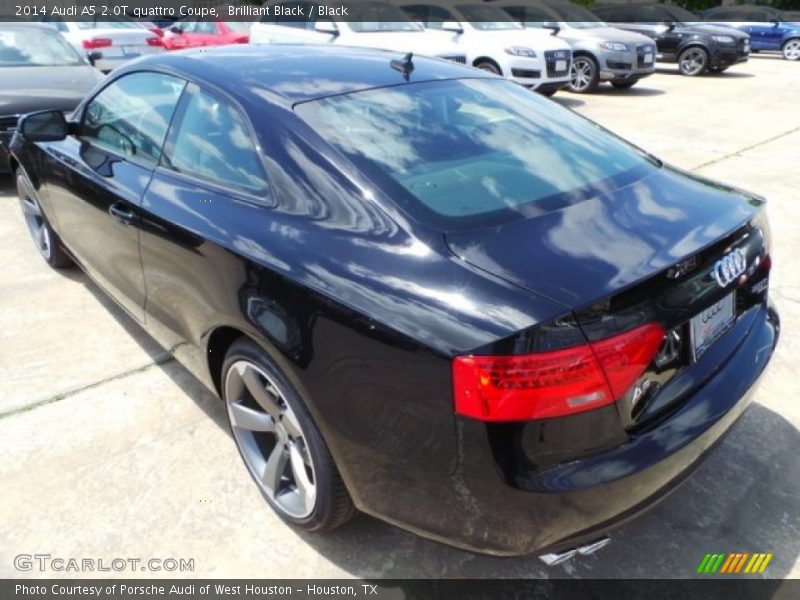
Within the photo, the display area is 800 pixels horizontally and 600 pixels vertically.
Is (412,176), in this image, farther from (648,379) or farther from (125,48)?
(125,48)

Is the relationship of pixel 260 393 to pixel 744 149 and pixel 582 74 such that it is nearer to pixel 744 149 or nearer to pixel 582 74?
pixel 744 149

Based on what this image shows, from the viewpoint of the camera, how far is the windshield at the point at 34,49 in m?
7.07

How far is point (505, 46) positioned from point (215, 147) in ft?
29.0

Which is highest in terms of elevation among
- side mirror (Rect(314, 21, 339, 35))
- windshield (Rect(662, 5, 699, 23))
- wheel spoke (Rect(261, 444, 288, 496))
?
windshield (Rect(662, 5, 699, 23))

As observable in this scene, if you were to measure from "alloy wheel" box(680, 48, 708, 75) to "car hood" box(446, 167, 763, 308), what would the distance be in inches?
569

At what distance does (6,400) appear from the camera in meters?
3.15

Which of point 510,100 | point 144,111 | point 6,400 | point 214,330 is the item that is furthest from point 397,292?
point 6,400

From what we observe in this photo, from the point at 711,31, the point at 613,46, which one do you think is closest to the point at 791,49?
the point at 711,31

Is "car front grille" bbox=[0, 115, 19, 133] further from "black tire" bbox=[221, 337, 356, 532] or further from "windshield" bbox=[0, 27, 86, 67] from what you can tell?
"black tire" bbox=[221, 337, 356, 532]

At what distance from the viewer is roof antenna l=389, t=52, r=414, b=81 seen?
2.66 metres

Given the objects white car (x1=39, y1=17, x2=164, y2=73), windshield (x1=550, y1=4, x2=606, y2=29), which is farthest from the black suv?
white car (x1=39, y1=17, x2=164, y2=73)

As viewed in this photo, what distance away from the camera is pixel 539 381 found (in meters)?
1.59

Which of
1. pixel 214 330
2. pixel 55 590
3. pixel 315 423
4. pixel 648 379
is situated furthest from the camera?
pixel 214 330

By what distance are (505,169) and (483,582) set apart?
137 centimetres
